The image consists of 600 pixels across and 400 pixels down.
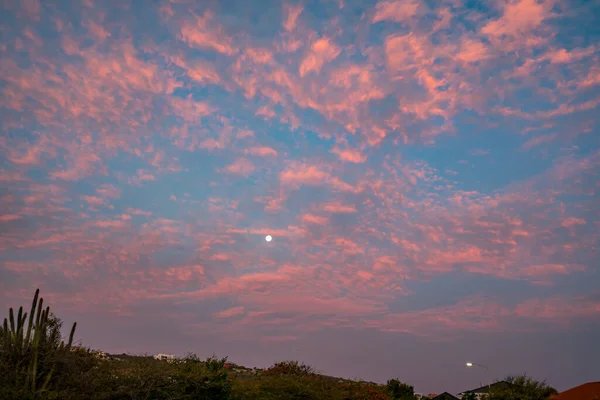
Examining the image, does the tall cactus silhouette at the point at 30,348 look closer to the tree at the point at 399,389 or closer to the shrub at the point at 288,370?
the shrub at the point at 288,370

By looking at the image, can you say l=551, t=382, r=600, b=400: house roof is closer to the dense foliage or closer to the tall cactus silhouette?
the dense foliage

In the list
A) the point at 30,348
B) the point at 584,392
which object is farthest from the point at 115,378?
the point at 584,392

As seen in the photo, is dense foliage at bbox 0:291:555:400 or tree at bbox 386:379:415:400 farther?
tree at bbox 386:379:415:400

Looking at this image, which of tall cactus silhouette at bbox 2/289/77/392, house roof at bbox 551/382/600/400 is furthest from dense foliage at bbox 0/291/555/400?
house roof at bbox 551/382/600/400

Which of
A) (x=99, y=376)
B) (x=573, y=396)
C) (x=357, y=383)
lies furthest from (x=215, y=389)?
(x=573, y=396)

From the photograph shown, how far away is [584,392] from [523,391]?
14240 mm

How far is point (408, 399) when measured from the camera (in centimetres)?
6906

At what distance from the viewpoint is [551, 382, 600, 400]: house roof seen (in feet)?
173

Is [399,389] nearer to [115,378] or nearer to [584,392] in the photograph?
[584,392]

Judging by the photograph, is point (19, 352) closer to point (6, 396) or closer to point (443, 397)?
point (6, 396)

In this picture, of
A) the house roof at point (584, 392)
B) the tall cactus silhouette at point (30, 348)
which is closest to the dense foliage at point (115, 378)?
the tall cactus silhouette at point (30, 348)

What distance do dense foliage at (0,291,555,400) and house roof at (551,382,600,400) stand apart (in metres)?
23.5

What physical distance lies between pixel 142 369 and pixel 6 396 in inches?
404

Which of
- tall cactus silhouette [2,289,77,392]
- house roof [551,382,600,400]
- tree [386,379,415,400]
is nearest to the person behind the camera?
tall cactus silhouette [2,289,77,392]
